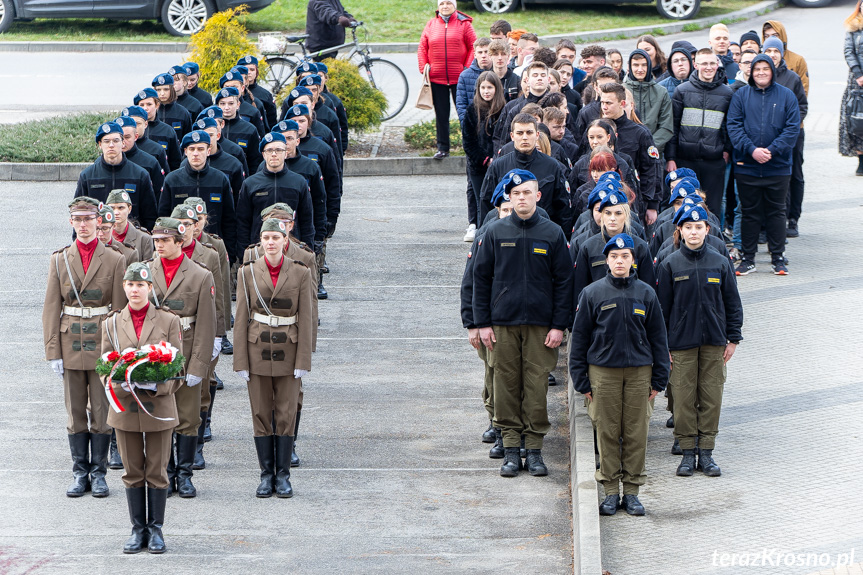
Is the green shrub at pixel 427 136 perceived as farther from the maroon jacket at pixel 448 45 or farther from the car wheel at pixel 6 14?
the car wheel at pixel 6 14

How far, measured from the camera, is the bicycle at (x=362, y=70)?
1995 cm

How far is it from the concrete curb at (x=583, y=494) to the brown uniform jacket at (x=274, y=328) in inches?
80.5

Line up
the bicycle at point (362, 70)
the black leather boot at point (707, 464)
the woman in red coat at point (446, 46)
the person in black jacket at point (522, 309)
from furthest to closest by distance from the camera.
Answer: the bicycle at point (362, 70) → the woman in red coat at point (446, 46) → the person in black jacket at point (522, 309) → the black leather boot at point (707, 464)

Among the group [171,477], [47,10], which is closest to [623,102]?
[171,477]

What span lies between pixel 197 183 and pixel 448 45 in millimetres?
6659

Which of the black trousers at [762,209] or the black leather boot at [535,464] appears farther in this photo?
the black trousers at [762,209]

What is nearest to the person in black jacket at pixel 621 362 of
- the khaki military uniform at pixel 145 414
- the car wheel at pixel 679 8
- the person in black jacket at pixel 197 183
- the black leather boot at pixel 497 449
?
the black leather boot at pixel 497 449

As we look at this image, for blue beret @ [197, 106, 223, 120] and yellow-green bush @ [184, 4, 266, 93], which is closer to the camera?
blue beret @ [197, 106, 223, 120]

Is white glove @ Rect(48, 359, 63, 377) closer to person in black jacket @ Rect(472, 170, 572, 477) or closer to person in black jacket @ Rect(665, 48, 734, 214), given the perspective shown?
person in black jacket @ Rect(472, 170, 572, 477)

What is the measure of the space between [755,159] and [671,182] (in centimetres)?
265

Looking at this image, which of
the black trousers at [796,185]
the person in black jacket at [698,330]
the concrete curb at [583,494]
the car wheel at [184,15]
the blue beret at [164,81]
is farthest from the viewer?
the car wheel at [184,15]

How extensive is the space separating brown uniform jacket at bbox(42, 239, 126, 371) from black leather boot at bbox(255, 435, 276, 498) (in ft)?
4.47

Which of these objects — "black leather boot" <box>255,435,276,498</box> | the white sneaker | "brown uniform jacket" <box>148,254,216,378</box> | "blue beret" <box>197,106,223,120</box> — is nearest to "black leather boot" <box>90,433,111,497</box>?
"brown uniform jacket" <box>148,254,216,378</box>

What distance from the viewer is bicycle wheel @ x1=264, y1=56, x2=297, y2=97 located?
65.9 feet
